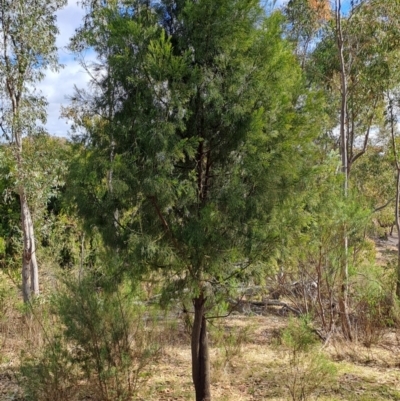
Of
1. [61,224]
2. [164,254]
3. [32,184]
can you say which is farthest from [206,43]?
[61,224]

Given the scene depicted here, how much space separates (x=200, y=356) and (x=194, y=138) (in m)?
2.29

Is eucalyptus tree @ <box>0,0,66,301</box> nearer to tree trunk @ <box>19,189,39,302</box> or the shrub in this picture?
tree trunk @ <box>19,189,39,302</box>

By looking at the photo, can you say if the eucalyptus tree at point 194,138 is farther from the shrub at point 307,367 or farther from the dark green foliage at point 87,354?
the shrub at point 307,367

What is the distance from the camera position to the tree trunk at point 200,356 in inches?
168

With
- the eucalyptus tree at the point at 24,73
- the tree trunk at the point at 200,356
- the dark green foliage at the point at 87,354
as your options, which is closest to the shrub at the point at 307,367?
the tree trunk at the point at 200,356

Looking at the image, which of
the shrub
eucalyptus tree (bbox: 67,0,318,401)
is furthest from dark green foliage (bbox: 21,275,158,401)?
the shrub

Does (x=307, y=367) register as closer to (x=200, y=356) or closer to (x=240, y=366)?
(x=200, y=356)

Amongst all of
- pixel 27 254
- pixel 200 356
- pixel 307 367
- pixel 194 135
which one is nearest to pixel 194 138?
pixel 194 135

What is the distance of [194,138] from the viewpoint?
3.55 meters

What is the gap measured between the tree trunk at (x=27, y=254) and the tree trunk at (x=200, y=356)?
4630mm

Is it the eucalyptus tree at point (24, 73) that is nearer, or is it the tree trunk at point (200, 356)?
the tree trunk at point (200, 356)

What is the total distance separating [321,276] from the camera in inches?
263

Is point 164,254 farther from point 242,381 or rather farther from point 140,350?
point 242,381

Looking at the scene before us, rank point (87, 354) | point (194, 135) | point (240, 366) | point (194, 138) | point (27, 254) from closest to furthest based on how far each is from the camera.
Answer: point (194, 138)
point (194, 135)
point (87, 354)
point (240, 366)
point (27, 254)
